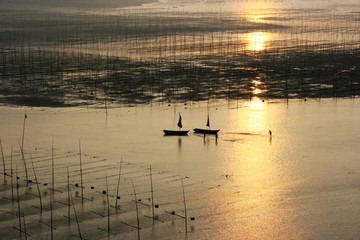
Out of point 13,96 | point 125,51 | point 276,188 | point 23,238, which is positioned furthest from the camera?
point 125,51

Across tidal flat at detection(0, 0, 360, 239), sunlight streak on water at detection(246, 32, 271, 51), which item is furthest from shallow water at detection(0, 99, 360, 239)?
sunlight streak on water at detection(246, 32, 271, 51)

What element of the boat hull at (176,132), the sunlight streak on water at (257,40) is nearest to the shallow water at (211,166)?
the boat hull at (176,132)

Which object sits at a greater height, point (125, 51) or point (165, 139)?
point (125, 51)

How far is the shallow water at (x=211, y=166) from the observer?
17047 mm

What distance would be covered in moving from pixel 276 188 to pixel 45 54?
30.9m

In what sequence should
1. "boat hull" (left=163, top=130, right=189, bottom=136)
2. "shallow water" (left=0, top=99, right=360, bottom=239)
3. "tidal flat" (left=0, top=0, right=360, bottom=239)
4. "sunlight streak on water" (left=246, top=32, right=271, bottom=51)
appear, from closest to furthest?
"shallow water" (left=0, top=99, right=360, bottom=239)
"tidal flat" (left=0, top=0, right=360, bottom=239)
"boat hull" (left=163, top=130, right=189, bottom=136)
"sunlight streak on water" (left=246, top=32, right=271, bottom=51)

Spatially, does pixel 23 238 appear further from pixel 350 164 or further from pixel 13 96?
pixel 13 96

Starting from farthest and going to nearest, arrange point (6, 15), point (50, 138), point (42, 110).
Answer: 1. point (6, 15)
2. point (42, 110)
3. point (50, 138)

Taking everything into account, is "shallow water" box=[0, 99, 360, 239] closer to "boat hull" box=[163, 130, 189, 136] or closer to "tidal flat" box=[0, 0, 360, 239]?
"tidal flat" box=[0, 0, 360, 239]

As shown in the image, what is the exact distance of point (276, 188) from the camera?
20312 mm

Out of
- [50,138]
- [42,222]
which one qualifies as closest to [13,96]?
[50,138]

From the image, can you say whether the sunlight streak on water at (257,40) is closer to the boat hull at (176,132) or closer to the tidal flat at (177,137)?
the tidal flat at (177,137)

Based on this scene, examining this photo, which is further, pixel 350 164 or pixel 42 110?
pixel 42 110

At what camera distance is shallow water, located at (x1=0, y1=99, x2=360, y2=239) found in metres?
17.0
